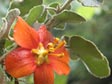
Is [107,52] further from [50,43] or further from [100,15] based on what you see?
[50,43]

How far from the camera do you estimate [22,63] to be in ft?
2.69

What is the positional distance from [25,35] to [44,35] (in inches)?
1.7

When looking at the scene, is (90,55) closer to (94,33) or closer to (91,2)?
(91,2)

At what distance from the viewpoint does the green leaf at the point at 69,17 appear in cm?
88

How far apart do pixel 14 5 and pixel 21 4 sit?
0.07 ft

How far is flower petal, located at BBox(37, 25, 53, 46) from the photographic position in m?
0.85

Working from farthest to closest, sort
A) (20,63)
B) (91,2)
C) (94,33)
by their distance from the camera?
1. (94,33)
2. (91,2)
3. (20,63)

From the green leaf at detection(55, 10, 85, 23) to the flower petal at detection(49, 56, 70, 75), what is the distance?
9 cm

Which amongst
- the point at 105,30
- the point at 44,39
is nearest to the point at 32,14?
the point at 44,39

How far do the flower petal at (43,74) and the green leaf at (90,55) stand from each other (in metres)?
0.11

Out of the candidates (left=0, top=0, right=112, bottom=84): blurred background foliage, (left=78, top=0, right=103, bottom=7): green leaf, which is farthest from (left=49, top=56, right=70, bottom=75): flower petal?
(left=0, top=0, right=112, bottom=84): blurred background foliage

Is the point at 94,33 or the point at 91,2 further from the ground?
the point at 91,2

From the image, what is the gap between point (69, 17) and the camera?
0.90 metres

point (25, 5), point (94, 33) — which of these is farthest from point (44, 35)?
point (94, 33)
